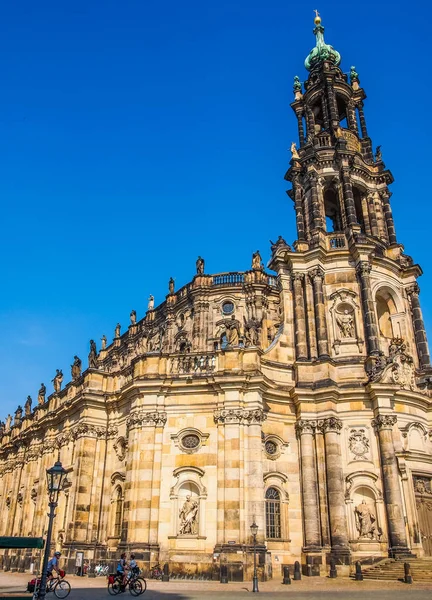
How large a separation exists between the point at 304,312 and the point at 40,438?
24.0 meters

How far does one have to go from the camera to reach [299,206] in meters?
39.9

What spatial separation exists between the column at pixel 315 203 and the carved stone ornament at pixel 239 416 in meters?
14.5

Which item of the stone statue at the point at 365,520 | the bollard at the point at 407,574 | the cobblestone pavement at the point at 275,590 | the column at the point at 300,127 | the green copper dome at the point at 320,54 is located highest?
the green copper dome at the point at 320,54

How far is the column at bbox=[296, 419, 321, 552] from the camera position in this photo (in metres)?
28.6

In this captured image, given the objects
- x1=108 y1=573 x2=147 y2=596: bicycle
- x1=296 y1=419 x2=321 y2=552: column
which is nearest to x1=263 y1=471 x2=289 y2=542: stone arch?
x1=296 y1=419 x2=321 y2=552: column

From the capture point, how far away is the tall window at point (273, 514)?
28703 mm

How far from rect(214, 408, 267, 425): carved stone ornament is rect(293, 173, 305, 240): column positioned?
14.2m

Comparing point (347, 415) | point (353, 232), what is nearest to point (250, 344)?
point (347, 415)

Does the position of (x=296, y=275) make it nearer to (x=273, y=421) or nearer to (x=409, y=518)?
(x=273, y=421)

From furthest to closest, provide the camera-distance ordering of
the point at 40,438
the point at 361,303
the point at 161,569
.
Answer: the point at 40,438 → the point at 361,303 → the point at 161,569

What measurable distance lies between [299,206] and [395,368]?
14214mm

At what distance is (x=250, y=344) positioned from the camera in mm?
31016

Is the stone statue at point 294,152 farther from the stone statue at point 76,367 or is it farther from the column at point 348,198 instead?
the stone statue at point 76,367

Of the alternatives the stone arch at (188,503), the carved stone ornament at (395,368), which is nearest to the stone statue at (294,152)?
the carved stone ornament at (395,368)
